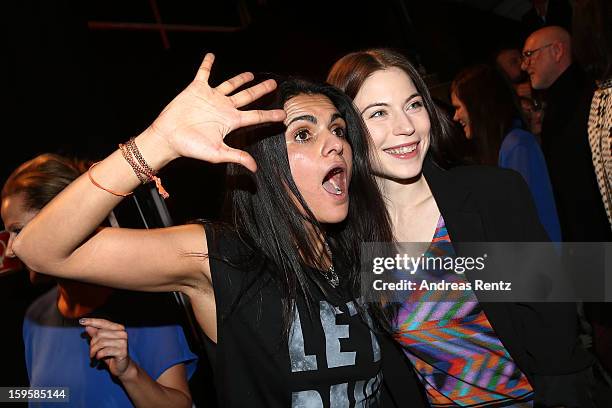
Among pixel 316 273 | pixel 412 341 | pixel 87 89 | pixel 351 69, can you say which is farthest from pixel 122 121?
pixel 412 341

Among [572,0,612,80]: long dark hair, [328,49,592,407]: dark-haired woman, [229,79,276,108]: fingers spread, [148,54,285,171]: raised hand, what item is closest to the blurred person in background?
[572,0,612,80]: long dark hair

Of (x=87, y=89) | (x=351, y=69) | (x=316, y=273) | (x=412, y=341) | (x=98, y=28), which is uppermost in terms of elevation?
(x=98, y=28)

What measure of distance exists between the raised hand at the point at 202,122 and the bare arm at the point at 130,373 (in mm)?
905

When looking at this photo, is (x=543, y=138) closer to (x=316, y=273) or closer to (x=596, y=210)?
(x=596, y=210)

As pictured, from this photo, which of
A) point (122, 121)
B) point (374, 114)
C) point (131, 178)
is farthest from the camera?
point (122, 121)

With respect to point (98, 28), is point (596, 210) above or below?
below

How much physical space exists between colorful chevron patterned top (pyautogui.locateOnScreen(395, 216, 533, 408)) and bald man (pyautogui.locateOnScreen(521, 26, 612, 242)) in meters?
1.32

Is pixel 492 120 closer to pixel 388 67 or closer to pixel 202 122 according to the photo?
pixel 388 67

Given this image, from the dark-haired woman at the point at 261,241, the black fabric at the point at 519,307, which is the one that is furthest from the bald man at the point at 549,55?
the dark-haired woman at the point at 261,241

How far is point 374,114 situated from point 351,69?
0.72 feet

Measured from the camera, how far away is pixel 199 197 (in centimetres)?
349

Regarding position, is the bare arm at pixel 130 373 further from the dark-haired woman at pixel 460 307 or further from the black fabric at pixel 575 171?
the black fabric at pixel 575 171

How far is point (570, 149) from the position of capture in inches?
110

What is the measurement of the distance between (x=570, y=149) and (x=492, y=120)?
66 cm
